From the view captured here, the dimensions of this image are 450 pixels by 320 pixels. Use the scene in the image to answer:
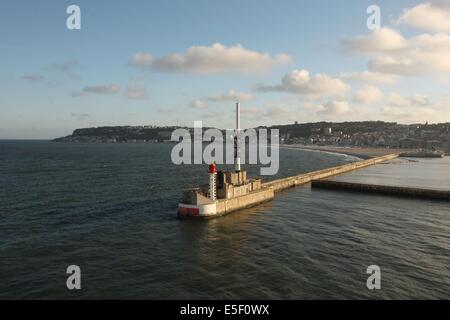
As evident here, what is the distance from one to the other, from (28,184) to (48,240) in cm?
4728

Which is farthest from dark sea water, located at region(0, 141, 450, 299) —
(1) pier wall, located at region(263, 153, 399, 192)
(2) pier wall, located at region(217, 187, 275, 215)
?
(1) pier wall, located at region(263, 153, 399, 192)

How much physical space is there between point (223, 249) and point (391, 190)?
4908 centimetres

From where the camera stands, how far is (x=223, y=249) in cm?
3631

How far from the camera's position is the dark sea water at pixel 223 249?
27047mm

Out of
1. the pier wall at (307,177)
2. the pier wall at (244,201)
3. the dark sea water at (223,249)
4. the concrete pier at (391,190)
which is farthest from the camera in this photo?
the pier wall at (307,177)

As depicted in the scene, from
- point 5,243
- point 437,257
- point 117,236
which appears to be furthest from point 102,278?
point 437,257

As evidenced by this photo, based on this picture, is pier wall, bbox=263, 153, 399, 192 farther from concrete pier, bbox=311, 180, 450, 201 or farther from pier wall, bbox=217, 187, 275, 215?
pier wall, bbox=217, 187, 275, 215

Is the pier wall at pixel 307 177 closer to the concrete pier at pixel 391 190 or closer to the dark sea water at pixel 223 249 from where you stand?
the concrete pier at pixel 391 190

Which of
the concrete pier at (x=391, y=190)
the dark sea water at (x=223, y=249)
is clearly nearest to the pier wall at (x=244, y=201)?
the dark sea water at (x=223, y=249)

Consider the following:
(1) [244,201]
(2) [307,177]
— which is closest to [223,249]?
(1) [244,201]

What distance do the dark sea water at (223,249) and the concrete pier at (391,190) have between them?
275 inches

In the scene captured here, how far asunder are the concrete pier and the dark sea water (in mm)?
6986

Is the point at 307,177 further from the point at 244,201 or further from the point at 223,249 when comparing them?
the point at 223,249

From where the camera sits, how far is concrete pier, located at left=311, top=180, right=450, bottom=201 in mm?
67500
